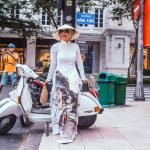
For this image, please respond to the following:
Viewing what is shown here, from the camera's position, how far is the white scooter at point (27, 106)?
7.36 m

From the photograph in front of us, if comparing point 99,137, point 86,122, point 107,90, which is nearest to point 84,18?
point 107,90

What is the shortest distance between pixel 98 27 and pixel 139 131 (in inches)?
1265

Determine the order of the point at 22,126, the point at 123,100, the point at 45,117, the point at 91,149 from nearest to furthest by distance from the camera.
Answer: the point at 91,149
the point at 45,117
the point at 22,126
the point at 123,100

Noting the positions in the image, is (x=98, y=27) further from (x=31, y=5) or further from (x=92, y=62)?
(x=31, y=5)

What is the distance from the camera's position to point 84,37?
38969 mm

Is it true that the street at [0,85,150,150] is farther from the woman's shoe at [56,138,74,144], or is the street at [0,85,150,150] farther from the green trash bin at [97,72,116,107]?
the green trash bin at [97,72,116,107]

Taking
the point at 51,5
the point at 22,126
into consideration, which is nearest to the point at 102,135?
the point at 22,126

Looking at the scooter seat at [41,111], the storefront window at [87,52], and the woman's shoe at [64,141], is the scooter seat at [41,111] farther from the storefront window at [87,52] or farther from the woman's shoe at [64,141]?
A: the storefront window at [87,52]

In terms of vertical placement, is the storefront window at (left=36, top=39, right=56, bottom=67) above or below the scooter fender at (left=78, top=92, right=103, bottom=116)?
above

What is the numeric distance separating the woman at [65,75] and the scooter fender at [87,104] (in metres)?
0.47

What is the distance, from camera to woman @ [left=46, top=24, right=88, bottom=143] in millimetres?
6750

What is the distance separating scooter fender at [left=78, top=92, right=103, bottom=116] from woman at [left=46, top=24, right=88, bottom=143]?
474mm

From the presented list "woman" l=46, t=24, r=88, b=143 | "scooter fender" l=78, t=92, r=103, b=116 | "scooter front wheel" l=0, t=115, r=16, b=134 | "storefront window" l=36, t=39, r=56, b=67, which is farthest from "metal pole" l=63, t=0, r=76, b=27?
"storefront window" l=36, t=39, r=56, b=67

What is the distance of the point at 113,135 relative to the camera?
23.9ft
